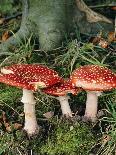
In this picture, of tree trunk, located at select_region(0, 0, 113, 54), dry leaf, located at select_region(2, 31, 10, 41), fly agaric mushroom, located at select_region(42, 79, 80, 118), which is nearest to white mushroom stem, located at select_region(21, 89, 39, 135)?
fly agaric mushroom, located at select_region(42, 79, 80, 118)

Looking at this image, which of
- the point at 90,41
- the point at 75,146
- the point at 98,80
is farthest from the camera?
the point at 90,41

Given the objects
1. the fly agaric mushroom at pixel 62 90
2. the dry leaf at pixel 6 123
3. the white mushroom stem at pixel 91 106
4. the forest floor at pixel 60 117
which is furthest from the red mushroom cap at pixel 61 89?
the dry leaf at pixel 6 123

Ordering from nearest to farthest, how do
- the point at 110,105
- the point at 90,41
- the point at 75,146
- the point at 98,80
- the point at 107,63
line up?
the point at 98,80
the point at 75,146
the point at 110,105
the point at 107,63
the point at 90,41

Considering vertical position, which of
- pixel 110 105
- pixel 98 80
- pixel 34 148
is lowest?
pixel 34 148

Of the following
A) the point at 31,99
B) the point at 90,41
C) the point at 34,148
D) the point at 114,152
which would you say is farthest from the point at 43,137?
the point at 90,41

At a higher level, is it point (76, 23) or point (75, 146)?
point (76, 23)

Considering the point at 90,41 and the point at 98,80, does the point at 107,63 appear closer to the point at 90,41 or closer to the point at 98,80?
the point at 90,41

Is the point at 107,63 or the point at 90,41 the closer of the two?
the point at 107,63
